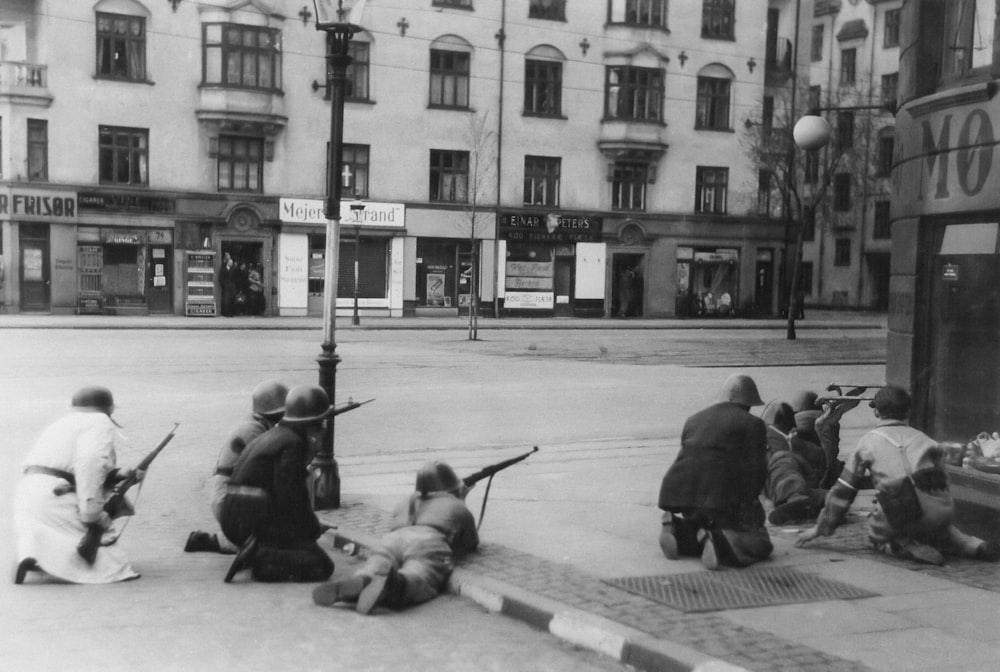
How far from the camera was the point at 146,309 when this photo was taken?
119 feet

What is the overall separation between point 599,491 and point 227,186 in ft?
98.8

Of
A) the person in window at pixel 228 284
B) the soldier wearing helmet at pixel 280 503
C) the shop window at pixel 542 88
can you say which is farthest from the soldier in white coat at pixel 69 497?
the shop window at pixel 542 88

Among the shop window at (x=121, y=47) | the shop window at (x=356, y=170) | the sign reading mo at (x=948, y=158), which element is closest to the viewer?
the sign reading mo at (x=948, y=158)

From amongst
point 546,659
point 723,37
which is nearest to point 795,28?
point 723,37

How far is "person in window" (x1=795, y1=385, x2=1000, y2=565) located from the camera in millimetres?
7344

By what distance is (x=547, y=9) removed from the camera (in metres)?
35.4

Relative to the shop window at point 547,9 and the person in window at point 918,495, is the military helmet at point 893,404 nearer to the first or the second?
the person in window at point 918,495

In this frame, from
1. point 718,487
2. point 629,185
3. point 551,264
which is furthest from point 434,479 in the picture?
point 629,185

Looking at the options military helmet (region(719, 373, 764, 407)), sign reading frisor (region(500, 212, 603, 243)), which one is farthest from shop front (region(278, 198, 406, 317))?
military helmet (region(719, 373, 764, 407))

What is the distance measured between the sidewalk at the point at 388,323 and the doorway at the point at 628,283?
1.47 metres

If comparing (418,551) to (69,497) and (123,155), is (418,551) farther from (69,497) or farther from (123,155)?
(123,155)

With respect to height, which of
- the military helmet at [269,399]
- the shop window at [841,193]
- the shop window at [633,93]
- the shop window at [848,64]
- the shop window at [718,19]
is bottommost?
the military helmet at [269,399]

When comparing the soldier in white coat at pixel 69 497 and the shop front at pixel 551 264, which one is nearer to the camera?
the soldier in white coat at pixel 69 497

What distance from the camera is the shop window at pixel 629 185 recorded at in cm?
4188
